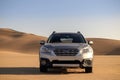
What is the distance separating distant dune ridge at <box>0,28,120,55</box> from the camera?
323 feet

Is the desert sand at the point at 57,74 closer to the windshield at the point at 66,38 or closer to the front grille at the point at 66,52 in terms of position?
the front grille at the point at 66,52

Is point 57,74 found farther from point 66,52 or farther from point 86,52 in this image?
point 86,52

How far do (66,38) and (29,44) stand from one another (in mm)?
92771

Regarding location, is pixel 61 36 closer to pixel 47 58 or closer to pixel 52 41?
pixel 52 41

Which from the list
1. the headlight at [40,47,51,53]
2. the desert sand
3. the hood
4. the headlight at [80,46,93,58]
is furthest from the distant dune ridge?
the headlight at [40,47,51,53]

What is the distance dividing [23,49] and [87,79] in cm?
9083

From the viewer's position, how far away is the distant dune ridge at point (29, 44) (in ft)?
323

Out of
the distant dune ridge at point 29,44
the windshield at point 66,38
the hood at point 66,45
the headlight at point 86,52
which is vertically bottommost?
the distant dune ridge at point 29,44

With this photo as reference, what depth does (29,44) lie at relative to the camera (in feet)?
366

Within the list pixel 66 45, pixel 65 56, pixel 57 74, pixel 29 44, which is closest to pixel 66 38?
pixel 66 45

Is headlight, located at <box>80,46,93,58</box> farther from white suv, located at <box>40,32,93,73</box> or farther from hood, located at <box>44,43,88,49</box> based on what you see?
hood, located at <box>44,43,88,49</box>

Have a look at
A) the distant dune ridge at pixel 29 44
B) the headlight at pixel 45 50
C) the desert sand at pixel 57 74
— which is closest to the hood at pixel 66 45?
the headlight at pixel 45 50

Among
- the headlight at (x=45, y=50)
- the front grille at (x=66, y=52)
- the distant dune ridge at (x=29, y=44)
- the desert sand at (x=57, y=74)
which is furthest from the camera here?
the distant dune ridge at (x=29, y=44)

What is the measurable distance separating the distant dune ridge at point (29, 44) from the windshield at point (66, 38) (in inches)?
2831
